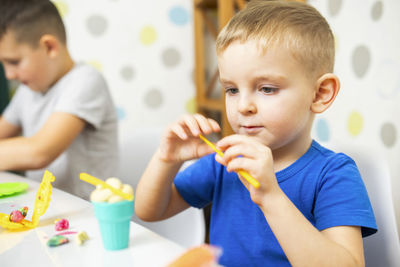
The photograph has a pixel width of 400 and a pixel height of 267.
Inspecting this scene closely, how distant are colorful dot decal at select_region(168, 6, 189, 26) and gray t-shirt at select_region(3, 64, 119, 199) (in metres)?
1.05

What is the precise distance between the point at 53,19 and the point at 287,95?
2.90 ft

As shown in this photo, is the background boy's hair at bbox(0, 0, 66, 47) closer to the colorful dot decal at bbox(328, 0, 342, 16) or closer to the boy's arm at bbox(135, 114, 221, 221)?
the boy's arm at bbox(135, 114, 221, 221)

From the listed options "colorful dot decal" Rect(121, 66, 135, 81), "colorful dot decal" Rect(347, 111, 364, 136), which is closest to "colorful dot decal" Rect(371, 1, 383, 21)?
"colorful dot decal" Rect(347, 111, 364, 136)

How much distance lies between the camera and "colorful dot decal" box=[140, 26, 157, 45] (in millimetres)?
2118

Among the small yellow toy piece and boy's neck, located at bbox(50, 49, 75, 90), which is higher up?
boy's neck, located at bbox(50, 49, 75, 90)

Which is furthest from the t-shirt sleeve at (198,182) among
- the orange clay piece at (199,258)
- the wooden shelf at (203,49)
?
the wooden shelf at (203,49)

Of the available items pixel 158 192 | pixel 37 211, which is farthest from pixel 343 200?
pixel 37 211

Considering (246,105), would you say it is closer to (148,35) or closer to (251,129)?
(251,129)

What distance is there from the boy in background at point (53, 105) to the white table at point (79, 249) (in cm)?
43

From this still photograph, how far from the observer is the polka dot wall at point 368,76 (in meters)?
1.07

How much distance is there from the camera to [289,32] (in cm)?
59

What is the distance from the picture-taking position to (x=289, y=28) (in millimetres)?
595

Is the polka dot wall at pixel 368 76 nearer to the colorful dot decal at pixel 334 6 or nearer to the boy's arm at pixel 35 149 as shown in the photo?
the colorful dot decal at pixel 334 6

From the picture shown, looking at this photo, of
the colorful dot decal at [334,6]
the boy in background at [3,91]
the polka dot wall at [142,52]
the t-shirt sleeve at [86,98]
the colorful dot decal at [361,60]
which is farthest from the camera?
the polka dot wall at [142,52]
